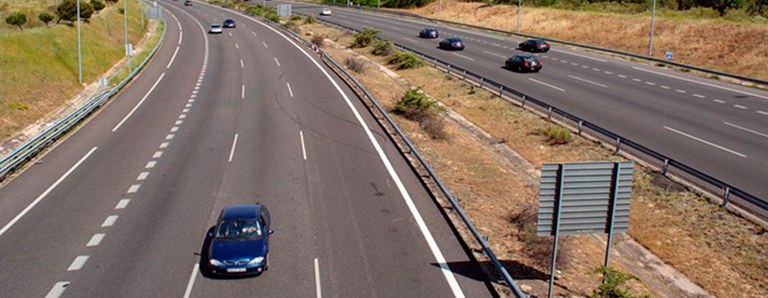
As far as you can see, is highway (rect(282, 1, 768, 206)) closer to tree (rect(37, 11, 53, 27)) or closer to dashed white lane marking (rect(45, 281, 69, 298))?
dashed white lane marking (rect(45, 281, 69, 298))

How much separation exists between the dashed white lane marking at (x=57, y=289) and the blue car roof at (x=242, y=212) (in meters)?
3.84

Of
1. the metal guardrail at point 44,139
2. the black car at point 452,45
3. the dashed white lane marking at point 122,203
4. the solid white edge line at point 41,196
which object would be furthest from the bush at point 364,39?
the dashed white lane marking at point 122,203

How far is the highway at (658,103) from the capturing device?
77.4ft

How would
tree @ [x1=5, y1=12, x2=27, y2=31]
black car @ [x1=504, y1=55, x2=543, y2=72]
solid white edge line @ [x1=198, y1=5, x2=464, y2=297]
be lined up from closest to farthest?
solid white edge line @ [x1=198, y1=5, x2=464, y2=297], black car @ [x1=504, y1=55, x2=543, y2=72], tree @ [x1=5, y1=12, x2=27, y2=31]

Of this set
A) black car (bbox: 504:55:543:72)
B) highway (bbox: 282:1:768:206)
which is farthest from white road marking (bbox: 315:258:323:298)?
black car (bbox: 504:55:543:72)

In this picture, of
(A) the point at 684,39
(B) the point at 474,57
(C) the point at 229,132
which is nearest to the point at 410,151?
(C) the point at 229,132

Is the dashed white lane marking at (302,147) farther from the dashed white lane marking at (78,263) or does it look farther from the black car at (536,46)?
the black car at (536,46)

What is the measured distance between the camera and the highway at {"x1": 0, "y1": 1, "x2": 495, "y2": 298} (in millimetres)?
14148

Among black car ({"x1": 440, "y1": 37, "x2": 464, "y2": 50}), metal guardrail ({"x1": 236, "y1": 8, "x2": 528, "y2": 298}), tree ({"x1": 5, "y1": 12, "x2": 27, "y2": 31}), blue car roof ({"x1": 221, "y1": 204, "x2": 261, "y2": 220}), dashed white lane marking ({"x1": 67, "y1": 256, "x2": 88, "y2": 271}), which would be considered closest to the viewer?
metal guardrail ({"x1": 236, "y1": 8, "x2": 528, "y2": 298})

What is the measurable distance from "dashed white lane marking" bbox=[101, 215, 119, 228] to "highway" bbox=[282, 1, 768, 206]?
64.2 feet

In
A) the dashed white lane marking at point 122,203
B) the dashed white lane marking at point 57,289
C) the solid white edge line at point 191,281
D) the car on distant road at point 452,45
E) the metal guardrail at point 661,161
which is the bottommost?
the dashed white lane marking at point 57,289

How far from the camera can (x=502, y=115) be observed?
107 ft

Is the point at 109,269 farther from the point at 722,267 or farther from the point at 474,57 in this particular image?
the point at 474,57

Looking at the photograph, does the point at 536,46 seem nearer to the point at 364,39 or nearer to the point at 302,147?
the point at 364,39
